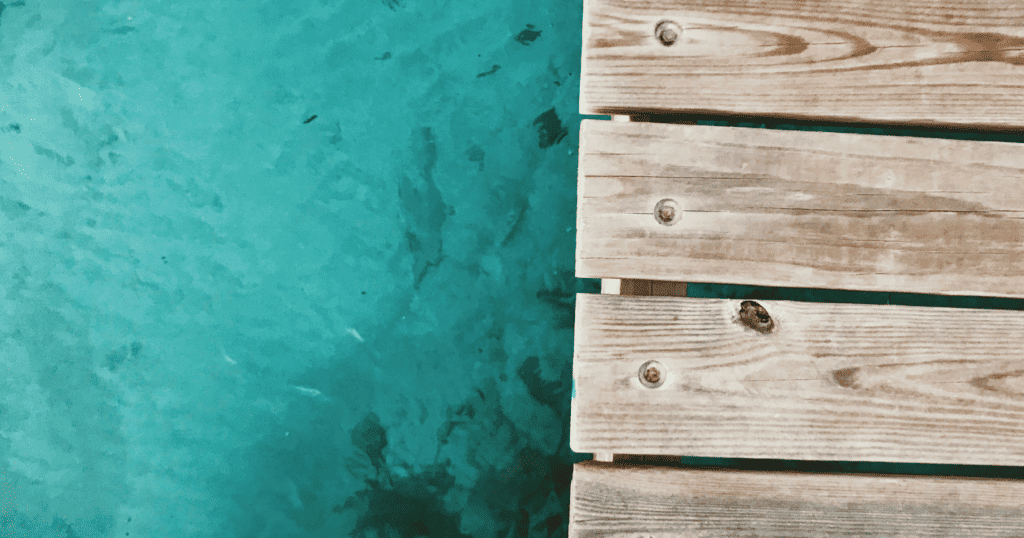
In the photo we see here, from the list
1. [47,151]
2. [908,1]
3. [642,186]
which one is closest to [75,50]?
[47,151]

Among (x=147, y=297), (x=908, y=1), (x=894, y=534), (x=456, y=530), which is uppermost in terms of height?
(x=908, y=1)

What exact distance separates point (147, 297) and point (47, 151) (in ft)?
1.18

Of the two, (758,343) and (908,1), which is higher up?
(908,1)

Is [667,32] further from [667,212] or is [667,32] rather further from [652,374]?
[652,374]

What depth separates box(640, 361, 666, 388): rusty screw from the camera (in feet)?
2.09

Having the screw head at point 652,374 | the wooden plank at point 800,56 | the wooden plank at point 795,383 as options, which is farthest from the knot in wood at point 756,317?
the wooden plank at point 800,56

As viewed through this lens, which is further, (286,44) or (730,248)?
(286,44)

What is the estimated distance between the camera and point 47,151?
45.3 inches

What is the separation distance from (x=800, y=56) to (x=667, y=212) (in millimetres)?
236

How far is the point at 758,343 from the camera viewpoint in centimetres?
64

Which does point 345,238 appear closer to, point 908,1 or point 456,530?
point 456,530

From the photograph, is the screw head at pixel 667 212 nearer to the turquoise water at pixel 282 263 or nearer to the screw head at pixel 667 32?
the screw head at pixel 667 32

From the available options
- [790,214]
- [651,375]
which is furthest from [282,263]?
[790,214]

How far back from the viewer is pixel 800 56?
2.12 ft
